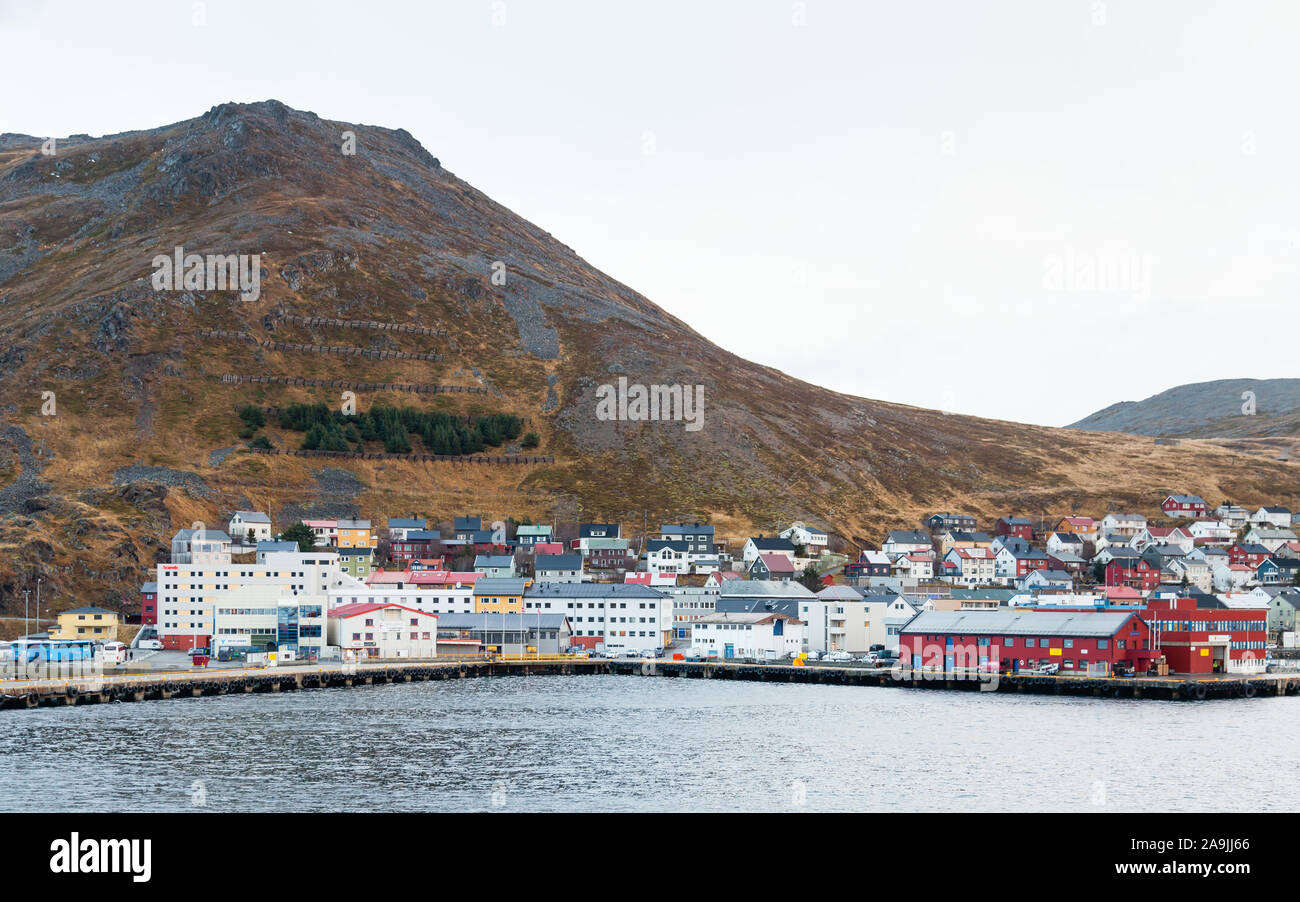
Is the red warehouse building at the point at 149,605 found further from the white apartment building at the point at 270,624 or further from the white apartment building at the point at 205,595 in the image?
the white apartment building at the point at 270,624

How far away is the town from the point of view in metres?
108

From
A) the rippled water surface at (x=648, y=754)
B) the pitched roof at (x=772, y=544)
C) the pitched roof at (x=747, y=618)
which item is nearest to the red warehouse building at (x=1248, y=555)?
the pitched roof at (x=772, y=544)

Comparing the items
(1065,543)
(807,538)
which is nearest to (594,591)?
(807,538)

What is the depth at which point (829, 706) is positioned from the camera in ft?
301

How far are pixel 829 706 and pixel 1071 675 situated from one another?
73.0 ft

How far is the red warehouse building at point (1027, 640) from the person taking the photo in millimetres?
103562

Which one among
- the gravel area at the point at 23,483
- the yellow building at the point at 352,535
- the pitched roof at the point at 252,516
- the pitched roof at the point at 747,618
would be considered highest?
the gravel area at the point at 23,483

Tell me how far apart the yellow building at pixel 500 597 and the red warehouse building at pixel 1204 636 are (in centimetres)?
5780

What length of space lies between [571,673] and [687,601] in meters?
30.0

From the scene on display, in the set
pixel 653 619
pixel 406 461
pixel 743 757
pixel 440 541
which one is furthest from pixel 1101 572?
pixel 743 757

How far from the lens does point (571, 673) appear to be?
119750mm

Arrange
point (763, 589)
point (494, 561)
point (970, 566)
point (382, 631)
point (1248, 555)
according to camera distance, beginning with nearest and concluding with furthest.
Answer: point (382, 631) → point (763, 589) → point (494, 561) → point (970, 566) → point (1248, 555)

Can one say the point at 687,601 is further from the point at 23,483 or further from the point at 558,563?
the point at 23,483
